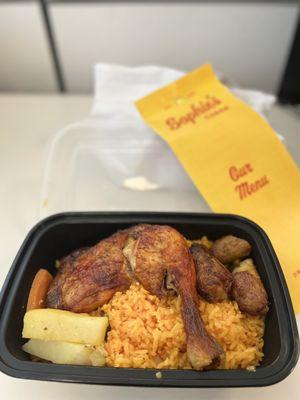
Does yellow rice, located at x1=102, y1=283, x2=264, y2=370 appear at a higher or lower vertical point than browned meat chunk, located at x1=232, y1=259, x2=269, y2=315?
lower

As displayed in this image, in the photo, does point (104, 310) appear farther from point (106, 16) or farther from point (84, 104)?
point (106, 16)

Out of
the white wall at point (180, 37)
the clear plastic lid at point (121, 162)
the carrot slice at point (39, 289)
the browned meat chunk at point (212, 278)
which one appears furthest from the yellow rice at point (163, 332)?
the white wall at point (180, 37)

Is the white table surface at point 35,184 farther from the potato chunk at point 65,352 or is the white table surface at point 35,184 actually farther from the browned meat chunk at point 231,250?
the browned meat chunk at point 231,250

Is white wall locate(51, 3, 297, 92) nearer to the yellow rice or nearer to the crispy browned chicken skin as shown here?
the crispy browned chicken skin

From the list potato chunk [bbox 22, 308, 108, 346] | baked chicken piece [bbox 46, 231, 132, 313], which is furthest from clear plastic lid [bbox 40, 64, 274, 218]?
potato chunk [bbox 22, 308, 108, 346]

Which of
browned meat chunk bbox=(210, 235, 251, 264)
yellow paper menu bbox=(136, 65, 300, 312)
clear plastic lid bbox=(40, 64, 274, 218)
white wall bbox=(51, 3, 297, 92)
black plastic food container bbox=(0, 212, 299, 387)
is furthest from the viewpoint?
white wall bbox=(51, 3, 297, 92)

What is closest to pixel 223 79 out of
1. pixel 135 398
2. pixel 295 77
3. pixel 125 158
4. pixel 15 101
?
pixel 295 77
